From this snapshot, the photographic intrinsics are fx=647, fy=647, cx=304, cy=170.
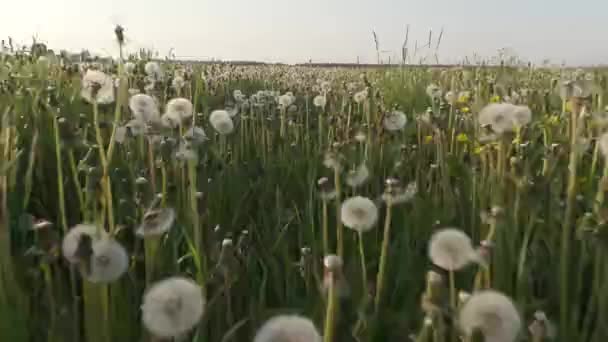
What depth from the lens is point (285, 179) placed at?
2.25m

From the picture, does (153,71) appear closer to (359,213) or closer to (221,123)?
(221,123)

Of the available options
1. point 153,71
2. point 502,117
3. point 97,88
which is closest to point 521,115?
point 502,117

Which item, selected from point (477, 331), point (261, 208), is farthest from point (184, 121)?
point (477, 331)

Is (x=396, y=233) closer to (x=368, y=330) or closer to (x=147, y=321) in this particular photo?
(x=368, y=330)

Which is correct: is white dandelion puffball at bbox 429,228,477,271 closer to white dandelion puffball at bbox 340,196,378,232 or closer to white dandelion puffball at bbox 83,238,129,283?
white dandelion puffball at bbox 340,196,378,232

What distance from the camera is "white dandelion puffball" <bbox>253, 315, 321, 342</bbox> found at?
73 cm

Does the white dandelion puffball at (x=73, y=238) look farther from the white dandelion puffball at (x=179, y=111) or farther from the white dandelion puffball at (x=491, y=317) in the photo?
the white dandelion puffball at (x=179, y=111)

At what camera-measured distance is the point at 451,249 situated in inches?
40.8

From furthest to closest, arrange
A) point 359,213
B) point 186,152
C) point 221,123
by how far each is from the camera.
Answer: point 221,123 < point 186,152 < point 359,213

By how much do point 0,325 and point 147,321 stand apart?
40 cm

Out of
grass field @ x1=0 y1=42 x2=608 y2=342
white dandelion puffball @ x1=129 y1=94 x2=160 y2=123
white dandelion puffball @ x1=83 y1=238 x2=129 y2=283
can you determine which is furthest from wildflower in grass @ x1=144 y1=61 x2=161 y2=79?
white dandelion puffball @ x1=83 y1=238 x2=129 y2=283

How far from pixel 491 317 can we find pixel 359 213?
562 mm

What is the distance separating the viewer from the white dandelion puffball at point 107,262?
101cm

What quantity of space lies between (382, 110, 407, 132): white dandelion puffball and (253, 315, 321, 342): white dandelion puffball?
6.75ft
